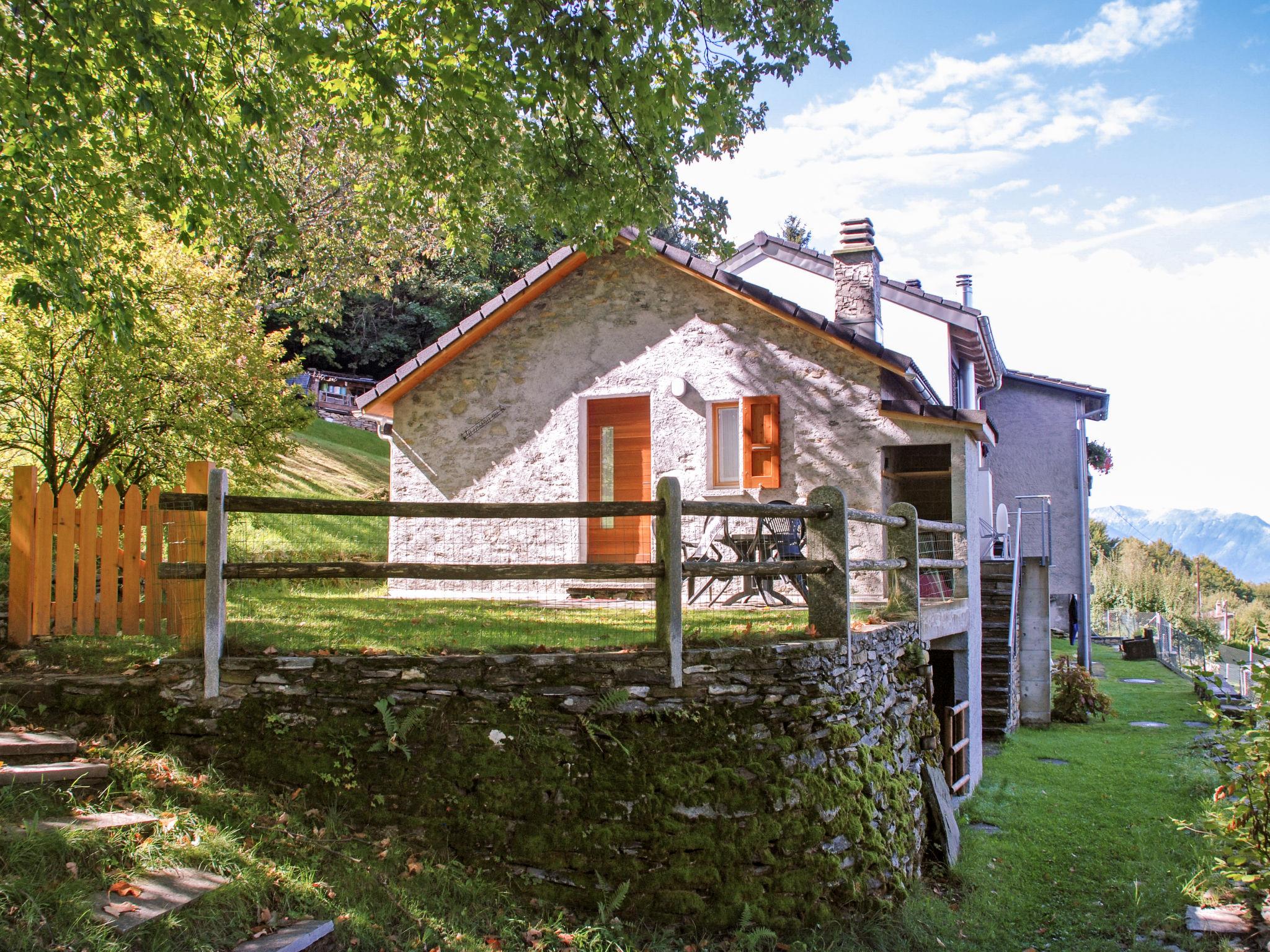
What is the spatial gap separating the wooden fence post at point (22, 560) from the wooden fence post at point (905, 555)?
6715mm

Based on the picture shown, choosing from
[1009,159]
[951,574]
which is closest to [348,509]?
[951,574]

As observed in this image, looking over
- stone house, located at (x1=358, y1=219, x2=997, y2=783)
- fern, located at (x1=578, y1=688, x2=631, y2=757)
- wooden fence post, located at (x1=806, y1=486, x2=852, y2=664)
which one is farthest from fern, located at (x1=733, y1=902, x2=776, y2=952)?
stone house, located at (x1=358, y1=219, x2=997, y2=783)

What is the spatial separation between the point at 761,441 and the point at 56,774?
807cm

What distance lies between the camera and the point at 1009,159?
12891mm

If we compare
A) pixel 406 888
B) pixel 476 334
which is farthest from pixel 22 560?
pixel 476 334

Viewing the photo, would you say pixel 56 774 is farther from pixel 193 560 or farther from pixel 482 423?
pixel 482 423

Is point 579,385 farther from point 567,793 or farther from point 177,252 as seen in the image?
point 567,793

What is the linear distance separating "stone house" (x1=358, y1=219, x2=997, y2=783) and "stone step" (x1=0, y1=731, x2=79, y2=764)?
20.2ft

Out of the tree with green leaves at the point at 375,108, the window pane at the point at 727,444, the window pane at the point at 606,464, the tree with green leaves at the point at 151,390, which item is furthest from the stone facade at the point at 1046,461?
Answer: the tree with green leaves at the point at 151,390

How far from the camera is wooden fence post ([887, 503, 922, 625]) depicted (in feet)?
27.1

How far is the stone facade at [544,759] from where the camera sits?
5469 mm

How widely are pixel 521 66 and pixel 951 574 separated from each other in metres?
7.27

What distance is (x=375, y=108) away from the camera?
26.5 ft

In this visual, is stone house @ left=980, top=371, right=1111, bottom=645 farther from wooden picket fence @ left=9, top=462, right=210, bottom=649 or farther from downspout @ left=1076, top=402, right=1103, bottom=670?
wooden picket fence @ left=9, top=462, right=210, bottom=649
